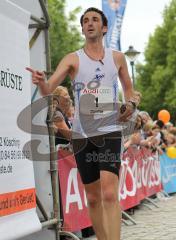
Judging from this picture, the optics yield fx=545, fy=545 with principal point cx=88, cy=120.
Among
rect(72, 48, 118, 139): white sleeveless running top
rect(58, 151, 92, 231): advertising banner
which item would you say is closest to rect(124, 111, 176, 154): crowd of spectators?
rect(58, 151, 92, 231): advertising banner

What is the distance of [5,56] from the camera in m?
4.30

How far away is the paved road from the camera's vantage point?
6.52 meters

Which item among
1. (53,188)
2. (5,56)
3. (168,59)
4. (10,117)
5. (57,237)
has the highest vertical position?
(168,59)

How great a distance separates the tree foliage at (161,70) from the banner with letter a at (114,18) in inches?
1165

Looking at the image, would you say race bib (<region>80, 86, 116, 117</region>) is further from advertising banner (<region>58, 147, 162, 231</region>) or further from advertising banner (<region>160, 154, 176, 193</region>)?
advertising banner (<region>160, 154, 176, 193</region>)

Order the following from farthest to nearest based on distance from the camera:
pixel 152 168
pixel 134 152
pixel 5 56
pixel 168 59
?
pixel 168 59 < pixel 152 168 < pixel 134 152 < pixel 5 56

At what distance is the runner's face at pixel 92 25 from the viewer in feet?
15.6

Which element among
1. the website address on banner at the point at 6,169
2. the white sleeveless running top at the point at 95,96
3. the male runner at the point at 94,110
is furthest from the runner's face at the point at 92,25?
the website address on banner at the point at 6,169

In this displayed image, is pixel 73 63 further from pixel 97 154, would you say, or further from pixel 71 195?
pixel 71 195

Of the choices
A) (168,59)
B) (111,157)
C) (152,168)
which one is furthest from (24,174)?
(168,59)

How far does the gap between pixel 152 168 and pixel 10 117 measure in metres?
7.71

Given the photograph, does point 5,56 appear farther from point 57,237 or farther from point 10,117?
point 57,237

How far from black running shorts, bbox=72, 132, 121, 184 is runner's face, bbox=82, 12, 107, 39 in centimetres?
88

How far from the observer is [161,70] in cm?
4672
